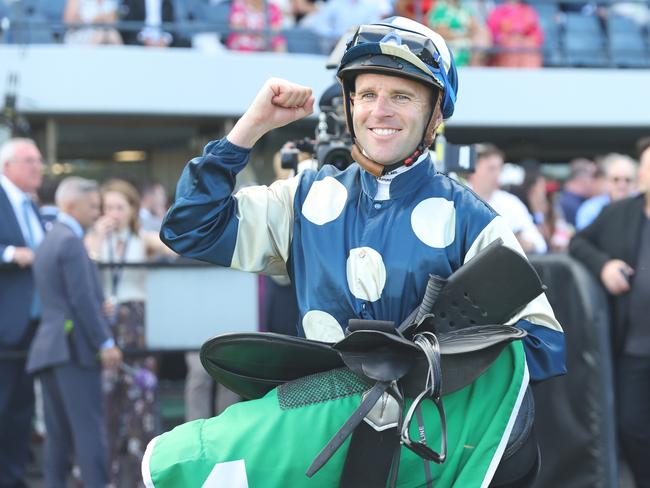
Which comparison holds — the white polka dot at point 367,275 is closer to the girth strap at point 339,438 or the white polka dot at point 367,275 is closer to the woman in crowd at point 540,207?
the girth strap at point 339,438

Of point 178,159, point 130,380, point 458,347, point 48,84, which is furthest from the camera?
point 178,159

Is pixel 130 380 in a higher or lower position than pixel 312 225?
lower

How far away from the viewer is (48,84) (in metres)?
9.30

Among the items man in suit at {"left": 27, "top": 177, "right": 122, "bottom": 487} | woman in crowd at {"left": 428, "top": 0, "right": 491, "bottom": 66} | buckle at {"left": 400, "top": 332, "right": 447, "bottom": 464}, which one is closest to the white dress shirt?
man in suit at {"left": 27, "top": 177, "right": 122, "bottom": 487}

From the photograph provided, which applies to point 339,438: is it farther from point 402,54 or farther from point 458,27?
point 458,27

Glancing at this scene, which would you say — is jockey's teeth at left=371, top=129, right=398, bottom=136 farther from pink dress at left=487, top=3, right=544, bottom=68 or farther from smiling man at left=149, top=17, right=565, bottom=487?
pink dress at left=487, top=3, right=544, bottom=68

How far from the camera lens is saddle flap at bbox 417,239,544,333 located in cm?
230

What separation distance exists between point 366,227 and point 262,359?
14.8 inches

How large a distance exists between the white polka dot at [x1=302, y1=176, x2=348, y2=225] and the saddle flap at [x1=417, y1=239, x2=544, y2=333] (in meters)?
0.34

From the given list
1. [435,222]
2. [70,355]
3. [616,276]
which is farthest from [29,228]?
[435,222]

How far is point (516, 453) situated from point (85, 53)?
298 inches

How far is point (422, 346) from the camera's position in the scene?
7.46 ft

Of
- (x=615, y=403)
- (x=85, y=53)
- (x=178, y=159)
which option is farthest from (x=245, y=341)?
(x=178, y=159)

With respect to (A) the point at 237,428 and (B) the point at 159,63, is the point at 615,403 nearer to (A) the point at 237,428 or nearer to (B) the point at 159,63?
(A) the point at 237,428
